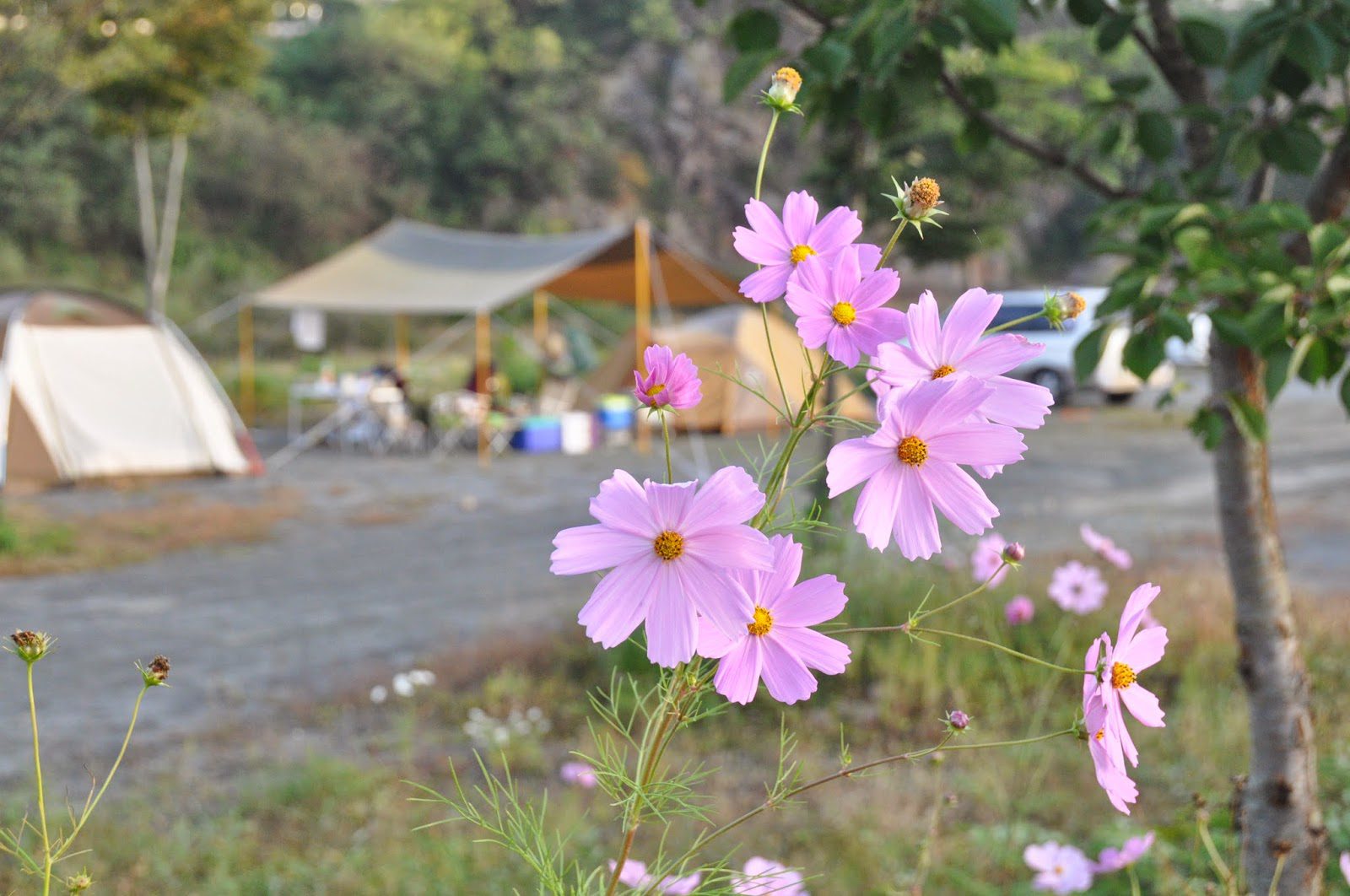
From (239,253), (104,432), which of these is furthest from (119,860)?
(239,253)

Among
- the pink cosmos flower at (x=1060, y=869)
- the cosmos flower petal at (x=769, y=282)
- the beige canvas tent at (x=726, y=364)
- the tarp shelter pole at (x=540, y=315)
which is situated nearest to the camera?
the cosmos flower petal at (x=769, y=282)

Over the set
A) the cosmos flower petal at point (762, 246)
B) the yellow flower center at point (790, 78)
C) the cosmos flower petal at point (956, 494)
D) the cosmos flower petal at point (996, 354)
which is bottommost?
the cosmos flower petal at point (956, 494)

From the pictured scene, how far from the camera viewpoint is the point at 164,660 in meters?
0.66

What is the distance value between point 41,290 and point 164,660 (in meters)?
10.6

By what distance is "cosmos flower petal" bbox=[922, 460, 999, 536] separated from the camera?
0.59m

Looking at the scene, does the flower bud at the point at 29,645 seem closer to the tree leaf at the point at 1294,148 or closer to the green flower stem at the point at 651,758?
the green flower stem at the point at 651,758

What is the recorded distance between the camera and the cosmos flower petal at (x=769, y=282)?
648 millimetres

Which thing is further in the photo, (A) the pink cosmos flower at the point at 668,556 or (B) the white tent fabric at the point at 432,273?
(B) the white tent fabric at the point at 432,273

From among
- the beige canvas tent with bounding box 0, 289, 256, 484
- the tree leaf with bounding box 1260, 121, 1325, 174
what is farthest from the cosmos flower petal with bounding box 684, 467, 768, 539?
the beige canvas tent with bounding box 0, 289, 256, 484

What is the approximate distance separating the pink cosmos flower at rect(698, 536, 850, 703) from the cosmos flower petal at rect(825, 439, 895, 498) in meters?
0.06

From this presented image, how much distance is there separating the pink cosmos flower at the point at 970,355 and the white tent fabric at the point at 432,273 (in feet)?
34.4

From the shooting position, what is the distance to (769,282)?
2.16 feet

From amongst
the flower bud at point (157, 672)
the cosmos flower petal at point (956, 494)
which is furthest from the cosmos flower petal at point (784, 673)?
the flower bud at point (157, 672)

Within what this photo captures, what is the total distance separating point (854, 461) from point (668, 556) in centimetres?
9
